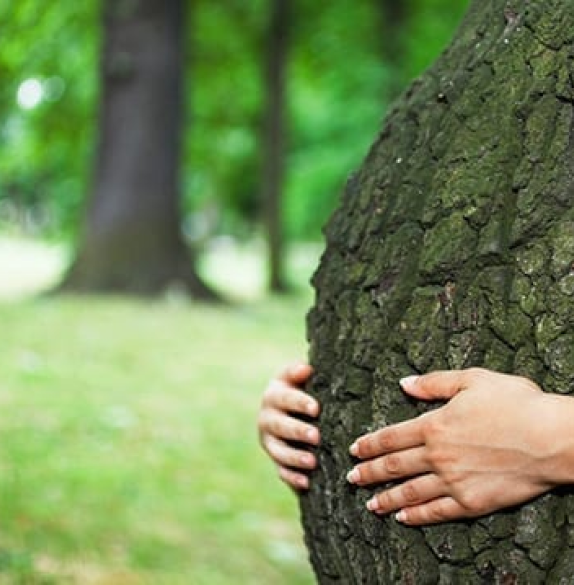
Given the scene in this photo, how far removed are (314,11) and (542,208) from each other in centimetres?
1586

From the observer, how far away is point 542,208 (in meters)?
2.07

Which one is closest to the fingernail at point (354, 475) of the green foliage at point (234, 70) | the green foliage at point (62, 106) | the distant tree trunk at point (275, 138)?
the green foliage at point (62, 106)

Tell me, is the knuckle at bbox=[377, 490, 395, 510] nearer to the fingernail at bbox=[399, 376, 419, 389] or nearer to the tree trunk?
the tree trunk

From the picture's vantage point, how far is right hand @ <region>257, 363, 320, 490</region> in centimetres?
236

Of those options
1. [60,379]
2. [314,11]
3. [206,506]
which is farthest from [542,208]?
[314,11]

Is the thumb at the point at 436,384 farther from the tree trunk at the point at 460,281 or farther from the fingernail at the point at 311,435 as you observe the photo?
the fingernail at the point at 311,435

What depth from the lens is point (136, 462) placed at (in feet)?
17.9

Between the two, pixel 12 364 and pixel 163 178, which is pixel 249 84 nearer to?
pixel 163 178

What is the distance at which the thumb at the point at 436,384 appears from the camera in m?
1.98

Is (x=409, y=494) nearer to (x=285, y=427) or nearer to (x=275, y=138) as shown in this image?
(x=285, y=427)

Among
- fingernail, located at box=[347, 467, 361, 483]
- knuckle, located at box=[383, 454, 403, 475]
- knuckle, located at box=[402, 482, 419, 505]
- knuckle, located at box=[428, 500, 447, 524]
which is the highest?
fingernail, located at box=[347, 467, 361, 483]

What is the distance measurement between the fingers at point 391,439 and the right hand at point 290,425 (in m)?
0.23

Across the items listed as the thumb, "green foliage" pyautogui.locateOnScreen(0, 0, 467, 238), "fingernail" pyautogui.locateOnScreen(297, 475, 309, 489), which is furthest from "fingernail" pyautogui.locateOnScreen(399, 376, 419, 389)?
"green foliage" pyautogui.locateOnScreen(0, 0, 467, 238)

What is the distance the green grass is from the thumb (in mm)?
1988
